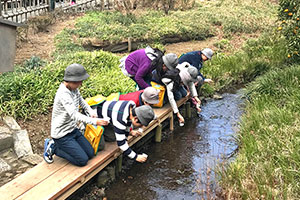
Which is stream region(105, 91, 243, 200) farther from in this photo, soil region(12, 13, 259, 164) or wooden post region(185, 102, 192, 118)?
soil region(12, 13, 259, 164)

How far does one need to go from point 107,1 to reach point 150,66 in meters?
11.6

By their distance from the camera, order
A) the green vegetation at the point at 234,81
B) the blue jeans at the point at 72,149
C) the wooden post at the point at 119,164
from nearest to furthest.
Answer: the blue jeans at the point at 72,149, the green vegetation at the point at 234,81, the wooden post at the point at 119,164

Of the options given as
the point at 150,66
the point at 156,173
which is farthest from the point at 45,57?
the point at 156,173

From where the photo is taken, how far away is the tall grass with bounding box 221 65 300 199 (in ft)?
13.7

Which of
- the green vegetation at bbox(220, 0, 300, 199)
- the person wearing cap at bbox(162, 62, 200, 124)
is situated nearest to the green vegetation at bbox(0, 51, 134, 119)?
the person wearing cap at bbox(162, 62, 200, 124)

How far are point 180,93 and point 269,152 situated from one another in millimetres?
2727

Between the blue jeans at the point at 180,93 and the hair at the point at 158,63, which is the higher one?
the hair at the point at 158,63

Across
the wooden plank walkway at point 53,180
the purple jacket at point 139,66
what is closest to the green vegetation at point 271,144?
the wooden plank walkway at point 53,180

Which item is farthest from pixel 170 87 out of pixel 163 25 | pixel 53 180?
pixel 163 25

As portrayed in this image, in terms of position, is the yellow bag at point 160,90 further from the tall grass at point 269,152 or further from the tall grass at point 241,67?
the tall grass at point 241,67

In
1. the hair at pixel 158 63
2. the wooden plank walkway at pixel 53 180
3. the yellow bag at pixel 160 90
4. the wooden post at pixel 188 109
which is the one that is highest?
the hair at pixel 158 63

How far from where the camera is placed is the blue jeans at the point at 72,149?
434cm

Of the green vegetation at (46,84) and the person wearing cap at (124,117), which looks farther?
the green vegetation at (46,84)

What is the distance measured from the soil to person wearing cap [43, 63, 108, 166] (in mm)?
1192
